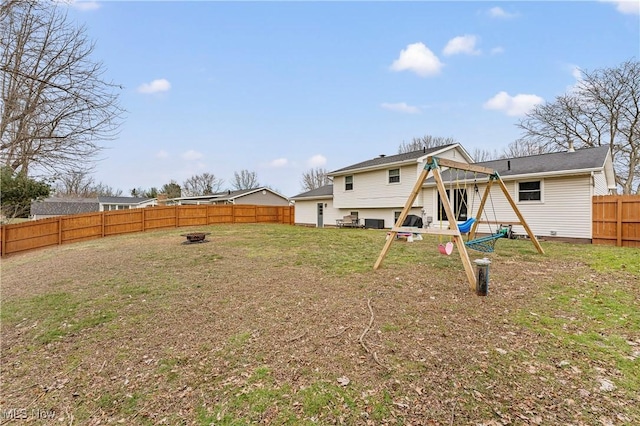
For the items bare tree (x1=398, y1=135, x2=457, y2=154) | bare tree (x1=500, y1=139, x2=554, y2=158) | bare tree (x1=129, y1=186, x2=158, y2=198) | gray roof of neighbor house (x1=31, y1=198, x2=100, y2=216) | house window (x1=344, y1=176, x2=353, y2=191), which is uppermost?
bare tree (x1=398, y1=135, x2=457, y2=154)

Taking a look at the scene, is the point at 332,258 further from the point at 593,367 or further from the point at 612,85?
the point at 612,85

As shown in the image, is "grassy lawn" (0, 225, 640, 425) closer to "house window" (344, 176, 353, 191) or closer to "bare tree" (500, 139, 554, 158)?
"house window" (344, 176, 353, 191)

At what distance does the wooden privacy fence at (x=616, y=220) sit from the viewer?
943 cm

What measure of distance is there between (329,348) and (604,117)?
2949 cm

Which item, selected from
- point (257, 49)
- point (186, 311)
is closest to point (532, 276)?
point (186, 311)

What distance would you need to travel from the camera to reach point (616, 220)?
9766 millimetres

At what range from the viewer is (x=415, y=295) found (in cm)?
488

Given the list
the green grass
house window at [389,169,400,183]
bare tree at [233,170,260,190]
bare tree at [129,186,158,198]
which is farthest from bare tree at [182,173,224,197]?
the green grass

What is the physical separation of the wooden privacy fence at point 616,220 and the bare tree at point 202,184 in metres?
50.4

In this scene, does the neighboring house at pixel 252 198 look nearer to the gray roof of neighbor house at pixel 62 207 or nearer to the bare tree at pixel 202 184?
the gray roof of neighbor house at pixel 62 207

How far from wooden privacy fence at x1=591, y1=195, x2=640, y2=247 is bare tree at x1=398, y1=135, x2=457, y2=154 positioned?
87.5 feet

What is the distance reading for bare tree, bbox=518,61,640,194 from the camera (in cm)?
2008

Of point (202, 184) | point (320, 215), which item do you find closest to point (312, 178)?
point (202, 184)

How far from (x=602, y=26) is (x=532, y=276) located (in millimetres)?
11548
